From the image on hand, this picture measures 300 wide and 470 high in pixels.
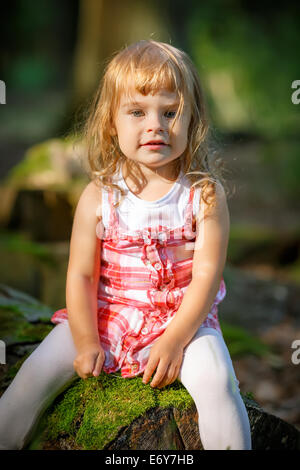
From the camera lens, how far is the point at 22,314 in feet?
9.39

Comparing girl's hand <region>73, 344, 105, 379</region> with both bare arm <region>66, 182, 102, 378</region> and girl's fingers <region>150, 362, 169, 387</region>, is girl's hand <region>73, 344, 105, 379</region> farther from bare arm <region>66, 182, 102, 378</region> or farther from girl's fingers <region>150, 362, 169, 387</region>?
girl's fingers <region>150, 362, 169, 387</region>

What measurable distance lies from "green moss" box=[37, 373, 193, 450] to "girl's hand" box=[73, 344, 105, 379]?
3.3 inches

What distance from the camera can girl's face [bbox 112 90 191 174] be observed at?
6.48 ft

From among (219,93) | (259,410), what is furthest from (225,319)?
(219,93)

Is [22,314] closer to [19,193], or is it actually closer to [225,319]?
[225,319]

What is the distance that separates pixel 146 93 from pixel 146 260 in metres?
0.63

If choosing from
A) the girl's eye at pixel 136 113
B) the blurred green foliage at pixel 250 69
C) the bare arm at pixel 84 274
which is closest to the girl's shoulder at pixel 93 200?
the bare arm at pixel 84 274

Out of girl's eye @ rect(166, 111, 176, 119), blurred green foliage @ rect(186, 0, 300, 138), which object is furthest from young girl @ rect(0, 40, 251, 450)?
blurred green foliage @ rect(186, 0, 300, 138)

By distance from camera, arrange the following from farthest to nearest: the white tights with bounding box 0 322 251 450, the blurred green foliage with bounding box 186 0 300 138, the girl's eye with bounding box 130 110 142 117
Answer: the blurred green foliage with bounding box 186 0 300 138, the girl's eye with bounding box 130 110 142 117, the white tights with bounding box 0 322 251 450

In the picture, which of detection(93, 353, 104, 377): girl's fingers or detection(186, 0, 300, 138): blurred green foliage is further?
detection(186, 0, 300, 138): blurred green foliage

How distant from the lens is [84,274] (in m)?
2.12

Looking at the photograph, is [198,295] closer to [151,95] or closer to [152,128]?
[152,128]

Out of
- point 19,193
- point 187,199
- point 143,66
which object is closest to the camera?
point 143,66
